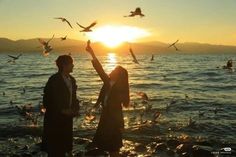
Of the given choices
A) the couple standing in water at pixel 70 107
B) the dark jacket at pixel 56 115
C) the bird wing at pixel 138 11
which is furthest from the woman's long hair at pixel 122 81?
the bird wing at pixel 138 11

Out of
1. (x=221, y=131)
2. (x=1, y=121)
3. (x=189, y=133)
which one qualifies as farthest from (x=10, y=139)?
(x=221, y=131)

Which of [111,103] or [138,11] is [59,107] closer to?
[111,103]

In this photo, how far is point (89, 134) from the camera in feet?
59.7

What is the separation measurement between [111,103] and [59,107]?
39.5 inches

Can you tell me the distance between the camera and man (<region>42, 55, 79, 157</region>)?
7.59 meters

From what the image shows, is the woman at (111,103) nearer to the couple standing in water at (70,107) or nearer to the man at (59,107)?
the couple standing in water at (70,107)

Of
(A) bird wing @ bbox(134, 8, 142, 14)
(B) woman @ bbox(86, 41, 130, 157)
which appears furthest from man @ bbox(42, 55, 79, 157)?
(A) bird wing @ bbox(134, 8, 142, 14)

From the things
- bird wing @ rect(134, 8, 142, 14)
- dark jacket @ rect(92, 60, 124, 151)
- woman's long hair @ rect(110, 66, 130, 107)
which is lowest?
dark jacket @ rect(92, 60, 124, 151)

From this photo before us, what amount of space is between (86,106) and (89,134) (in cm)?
1074

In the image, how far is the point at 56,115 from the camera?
7633 mm

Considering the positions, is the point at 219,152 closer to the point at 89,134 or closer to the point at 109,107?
the point at 89,134

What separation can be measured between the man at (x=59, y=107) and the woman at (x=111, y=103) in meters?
0.55

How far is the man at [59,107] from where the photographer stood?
24.9 feet

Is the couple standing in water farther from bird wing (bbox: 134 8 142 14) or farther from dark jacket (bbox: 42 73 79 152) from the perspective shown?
bird wing (bbox: 134 8 142 14)
